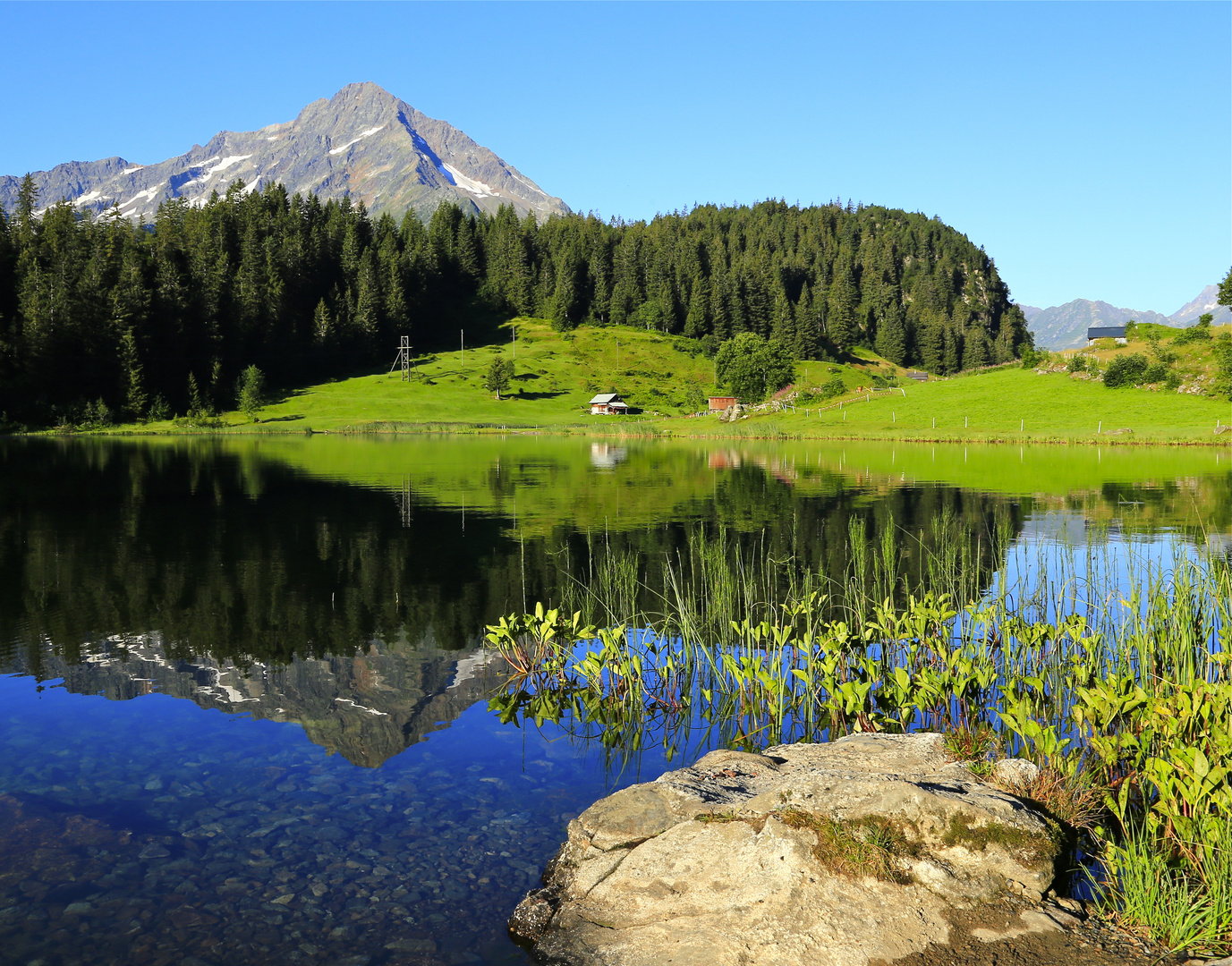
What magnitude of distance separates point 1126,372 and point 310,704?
10735 cm

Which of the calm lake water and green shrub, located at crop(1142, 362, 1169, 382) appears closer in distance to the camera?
the calm lake water

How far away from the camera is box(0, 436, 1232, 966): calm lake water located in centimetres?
746

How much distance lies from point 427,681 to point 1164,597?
10.6 meters

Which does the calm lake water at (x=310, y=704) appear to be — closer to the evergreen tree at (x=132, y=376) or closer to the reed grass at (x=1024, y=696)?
the reed grass at (x=1024, y=696)

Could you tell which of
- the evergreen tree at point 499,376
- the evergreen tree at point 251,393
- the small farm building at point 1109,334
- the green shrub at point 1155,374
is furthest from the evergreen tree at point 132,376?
the small farm building at point 1109,334

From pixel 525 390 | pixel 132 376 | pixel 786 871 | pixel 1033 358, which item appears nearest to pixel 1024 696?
pixel 786 871

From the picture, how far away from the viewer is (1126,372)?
98250 millimetres

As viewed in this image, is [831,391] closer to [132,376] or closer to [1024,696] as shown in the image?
Result: [132,376]

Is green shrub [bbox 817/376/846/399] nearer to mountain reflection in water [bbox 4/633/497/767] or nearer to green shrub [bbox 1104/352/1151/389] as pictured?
green shrub [bbox 1104/352/1151/389]

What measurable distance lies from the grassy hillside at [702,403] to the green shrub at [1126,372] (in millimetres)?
1540

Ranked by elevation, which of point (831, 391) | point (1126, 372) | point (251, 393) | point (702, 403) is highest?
point (251, 393)

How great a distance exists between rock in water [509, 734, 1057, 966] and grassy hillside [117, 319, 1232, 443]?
3217 inches

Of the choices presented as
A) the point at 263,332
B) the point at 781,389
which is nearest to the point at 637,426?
the point at 781,389

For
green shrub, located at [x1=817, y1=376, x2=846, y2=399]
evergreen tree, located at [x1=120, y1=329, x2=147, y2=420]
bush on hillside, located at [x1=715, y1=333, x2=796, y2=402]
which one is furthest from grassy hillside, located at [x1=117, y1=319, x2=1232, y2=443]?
bush on hillside, located at [x1=715, y1=333, x2=796, y2=402]
